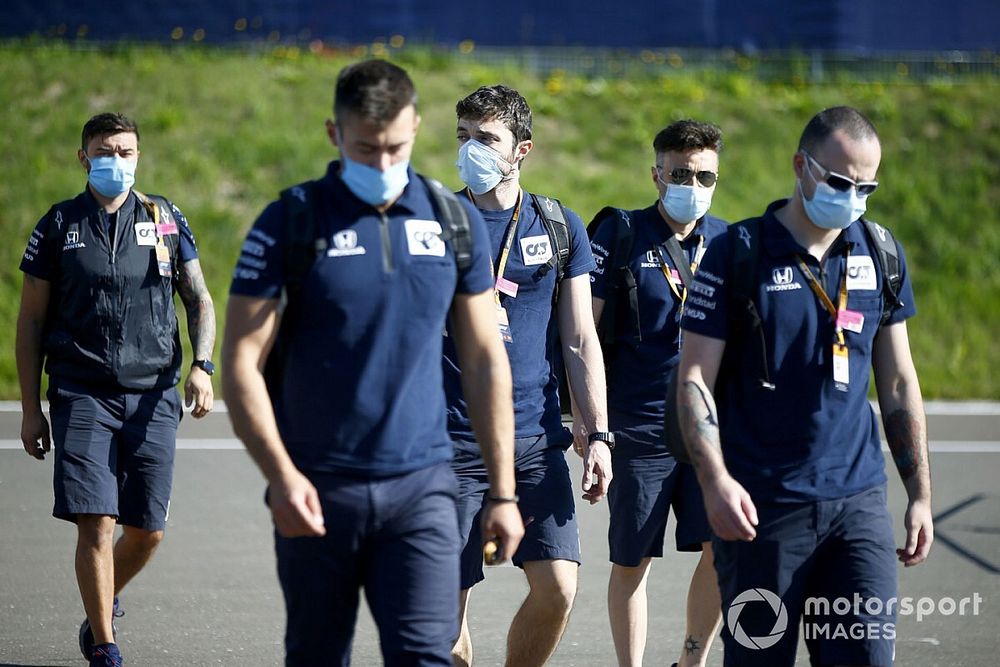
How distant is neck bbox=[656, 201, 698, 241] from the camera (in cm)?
580

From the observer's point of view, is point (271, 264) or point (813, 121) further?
point (813, 121)

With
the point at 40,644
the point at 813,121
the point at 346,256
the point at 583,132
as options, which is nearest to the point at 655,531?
the point at 813,121

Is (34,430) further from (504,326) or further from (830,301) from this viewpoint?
(830,301)

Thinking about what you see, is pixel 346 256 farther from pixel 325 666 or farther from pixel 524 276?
pixel 524 276

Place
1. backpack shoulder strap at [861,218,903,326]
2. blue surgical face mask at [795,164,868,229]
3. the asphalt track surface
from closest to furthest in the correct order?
blue surgical face mask at [795,164,868,229] < backpack shoulder strap at [861,218,903,326] < the asphalt track surface

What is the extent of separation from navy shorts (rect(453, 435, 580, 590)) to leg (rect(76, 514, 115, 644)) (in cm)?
156

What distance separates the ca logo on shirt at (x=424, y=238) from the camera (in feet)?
12.0

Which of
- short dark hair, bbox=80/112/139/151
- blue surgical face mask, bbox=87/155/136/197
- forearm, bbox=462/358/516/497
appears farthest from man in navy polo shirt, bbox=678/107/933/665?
short dark hair, bbox=80/112/139/151

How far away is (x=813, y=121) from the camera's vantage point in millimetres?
4121

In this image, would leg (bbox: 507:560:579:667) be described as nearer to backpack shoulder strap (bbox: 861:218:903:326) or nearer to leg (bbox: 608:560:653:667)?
leg (bbox: 608:560:653:667)

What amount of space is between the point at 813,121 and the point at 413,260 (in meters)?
1.41

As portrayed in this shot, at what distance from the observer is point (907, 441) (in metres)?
4.18

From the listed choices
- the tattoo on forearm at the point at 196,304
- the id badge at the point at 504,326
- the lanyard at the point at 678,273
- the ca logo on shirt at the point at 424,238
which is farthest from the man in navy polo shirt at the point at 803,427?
the tattoo on forearm at the point at 196,304

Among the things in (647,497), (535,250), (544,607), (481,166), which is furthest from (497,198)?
(544,607)
